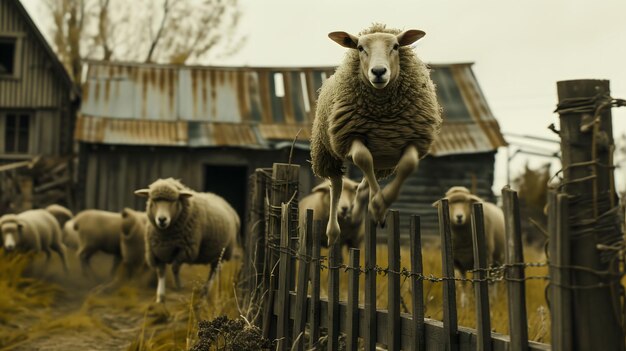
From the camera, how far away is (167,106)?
1744 cm

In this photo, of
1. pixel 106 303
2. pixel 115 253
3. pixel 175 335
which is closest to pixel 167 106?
pixel 115 253

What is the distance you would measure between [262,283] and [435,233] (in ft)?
40.1

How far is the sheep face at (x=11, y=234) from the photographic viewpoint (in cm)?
1058

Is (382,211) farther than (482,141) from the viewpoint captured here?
No

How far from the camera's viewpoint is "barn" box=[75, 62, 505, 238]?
16.5m

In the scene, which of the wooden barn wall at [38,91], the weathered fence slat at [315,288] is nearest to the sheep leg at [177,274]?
the weathered fence slat at [315,288]

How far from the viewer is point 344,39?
10.1ft

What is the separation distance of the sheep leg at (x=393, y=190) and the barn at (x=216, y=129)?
511 inches

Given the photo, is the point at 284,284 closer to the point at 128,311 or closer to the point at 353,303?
the point at 353,303

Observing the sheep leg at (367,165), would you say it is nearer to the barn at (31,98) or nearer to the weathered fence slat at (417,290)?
the weathered fence slat at (417,290)

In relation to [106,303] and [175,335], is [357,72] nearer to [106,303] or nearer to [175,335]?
[175,335]

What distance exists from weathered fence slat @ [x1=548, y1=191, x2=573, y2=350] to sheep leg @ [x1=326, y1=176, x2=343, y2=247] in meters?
1.31

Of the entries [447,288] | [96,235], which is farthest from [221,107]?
[447,288]

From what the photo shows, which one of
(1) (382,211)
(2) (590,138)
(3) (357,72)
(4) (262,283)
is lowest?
(4) (262,283)
